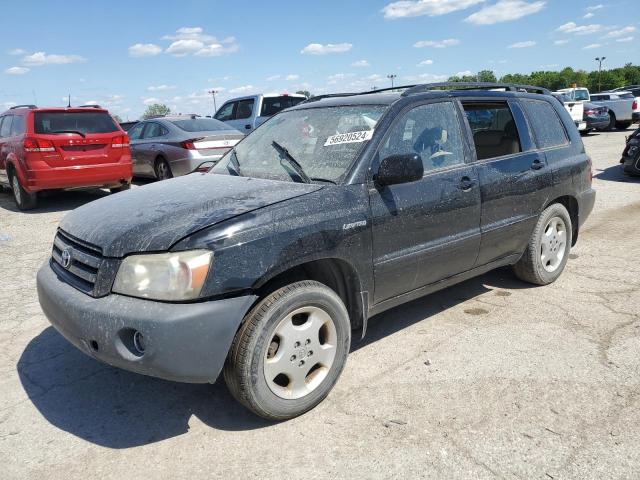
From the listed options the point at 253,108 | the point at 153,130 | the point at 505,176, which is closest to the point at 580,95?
the point at 253,108

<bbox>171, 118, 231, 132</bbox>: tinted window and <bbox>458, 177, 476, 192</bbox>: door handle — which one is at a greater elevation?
<bbox>171, 118, 231, 132</bbox>: tinted window

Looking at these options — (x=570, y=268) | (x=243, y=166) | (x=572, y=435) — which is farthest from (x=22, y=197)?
(x=572, y=435)

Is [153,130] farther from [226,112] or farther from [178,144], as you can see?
[226,112]

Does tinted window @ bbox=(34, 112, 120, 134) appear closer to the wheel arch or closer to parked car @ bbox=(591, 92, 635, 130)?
the wheel arch

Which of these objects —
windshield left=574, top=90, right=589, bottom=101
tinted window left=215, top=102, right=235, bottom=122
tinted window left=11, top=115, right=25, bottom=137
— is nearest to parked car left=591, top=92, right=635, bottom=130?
windshield left=574, top=90, right=589, bottom=101

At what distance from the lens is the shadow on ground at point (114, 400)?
9.29 ft

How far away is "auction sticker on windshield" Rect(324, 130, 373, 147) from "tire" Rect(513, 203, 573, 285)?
1991 mm

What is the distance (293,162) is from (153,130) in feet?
28.7

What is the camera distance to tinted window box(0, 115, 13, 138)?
9.27 m

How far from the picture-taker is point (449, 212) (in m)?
3.59

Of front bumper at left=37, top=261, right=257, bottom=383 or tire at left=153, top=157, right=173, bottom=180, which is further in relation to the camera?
tire at left=153, top=157, right=173, bottom=180

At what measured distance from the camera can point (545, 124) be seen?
4.69m

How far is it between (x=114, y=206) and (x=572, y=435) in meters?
2.82

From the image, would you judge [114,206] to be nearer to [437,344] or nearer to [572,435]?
[437,344]
